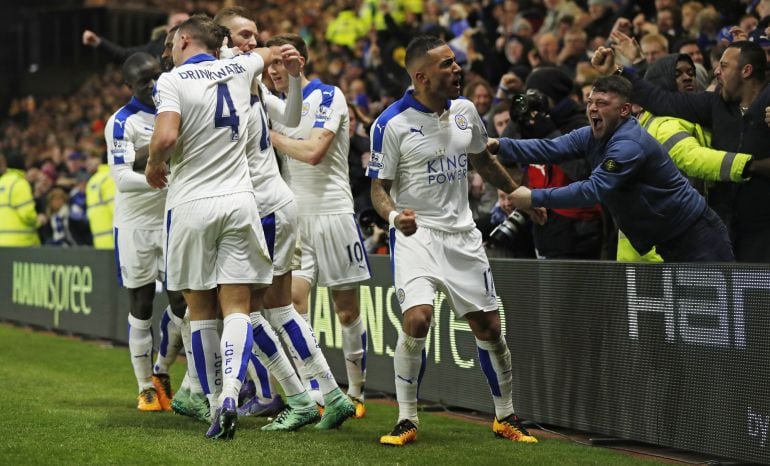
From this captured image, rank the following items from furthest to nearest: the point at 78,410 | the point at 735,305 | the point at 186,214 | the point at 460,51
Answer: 1. the point at 460,51
2. the point at 78,410
3. the point at 186,214
4. the point at 735,305

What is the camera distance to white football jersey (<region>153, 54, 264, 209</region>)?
20.9 feet

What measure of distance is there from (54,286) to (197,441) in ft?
29.8

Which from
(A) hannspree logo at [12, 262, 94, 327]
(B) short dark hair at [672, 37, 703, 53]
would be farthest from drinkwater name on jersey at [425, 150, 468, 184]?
(A) hannspree logo at [12, 262, 94, 327]

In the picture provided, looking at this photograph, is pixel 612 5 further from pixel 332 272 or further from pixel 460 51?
pixel 332 272

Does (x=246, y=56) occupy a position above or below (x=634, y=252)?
above

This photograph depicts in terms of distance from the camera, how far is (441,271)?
675 centimetres

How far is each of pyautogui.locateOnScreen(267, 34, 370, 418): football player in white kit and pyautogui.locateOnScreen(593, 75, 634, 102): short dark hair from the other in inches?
69.0

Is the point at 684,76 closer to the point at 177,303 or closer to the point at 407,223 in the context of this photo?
the point at 407,223

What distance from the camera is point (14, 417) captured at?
7312 mm

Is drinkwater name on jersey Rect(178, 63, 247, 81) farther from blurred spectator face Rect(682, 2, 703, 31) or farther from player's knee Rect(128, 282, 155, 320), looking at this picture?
blurred spectator face Rect(682, 2, 703, 31)

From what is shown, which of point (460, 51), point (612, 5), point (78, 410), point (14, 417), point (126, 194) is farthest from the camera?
point (460, 51)

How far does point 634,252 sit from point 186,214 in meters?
2.89

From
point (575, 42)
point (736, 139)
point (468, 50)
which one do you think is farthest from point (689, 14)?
point (736, 139)

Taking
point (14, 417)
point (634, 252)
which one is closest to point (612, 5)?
point (634, 252)
